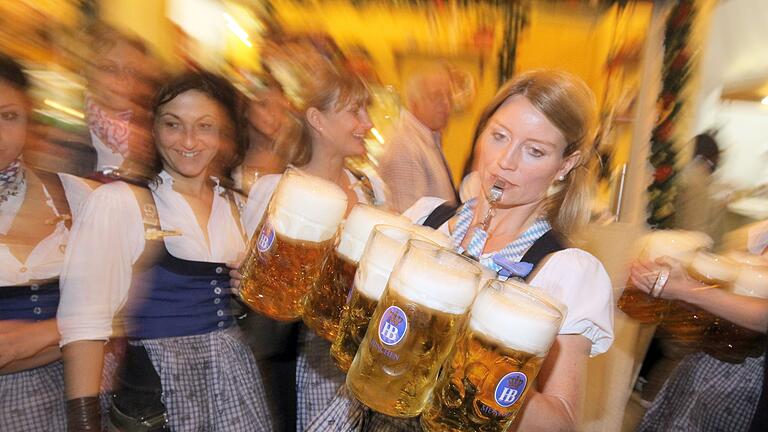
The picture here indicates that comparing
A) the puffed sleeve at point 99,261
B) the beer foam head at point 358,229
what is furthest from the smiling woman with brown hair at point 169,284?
the beer foam head at point 358,229

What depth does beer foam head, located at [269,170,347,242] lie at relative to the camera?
0.95 meters

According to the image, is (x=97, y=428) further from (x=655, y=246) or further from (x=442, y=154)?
(x=655, y=246)

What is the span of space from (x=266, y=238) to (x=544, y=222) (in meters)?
0.53


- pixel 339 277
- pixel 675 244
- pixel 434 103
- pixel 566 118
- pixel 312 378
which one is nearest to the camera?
pixel 339 277

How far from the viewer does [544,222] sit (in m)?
1.08

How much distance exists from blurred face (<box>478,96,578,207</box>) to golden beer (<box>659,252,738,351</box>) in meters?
0.48

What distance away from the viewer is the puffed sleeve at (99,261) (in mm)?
1332

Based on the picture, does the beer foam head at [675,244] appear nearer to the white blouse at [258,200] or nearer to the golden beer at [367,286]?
the golden beer at [367,286]

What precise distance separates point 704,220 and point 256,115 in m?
1.24

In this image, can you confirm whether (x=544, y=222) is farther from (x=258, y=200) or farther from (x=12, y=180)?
(x=12, y=180)

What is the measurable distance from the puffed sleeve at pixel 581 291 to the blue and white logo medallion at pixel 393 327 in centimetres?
35

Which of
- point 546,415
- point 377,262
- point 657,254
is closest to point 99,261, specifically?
point 377,262

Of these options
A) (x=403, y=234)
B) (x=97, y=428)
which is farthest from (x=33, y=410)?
(x=403, y=234)

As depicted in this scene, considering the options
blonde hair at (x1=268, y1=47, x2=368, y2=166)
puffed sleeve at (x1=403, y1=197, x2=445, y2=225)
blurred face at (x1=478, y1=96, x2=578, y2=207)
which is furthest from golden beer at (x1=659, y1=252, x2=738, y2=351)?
blonde hair at (x1=268, y1=47, x2=368, y2=166)
